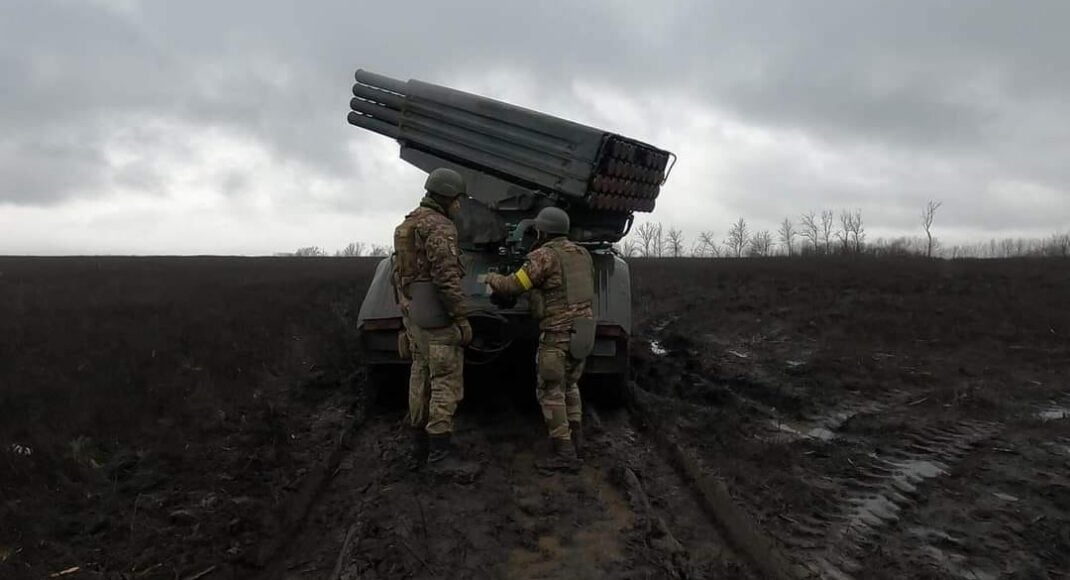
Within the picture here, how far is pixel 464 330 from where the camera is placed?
5.32 meters

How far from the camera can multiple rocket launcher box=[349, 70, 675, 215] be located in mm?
6132

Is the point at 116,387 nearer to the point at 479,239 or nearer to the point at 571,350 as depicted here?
the point at 479,239

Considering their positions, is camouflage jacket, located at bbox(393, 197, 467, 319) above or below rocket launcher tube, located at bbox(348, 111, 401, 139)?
below

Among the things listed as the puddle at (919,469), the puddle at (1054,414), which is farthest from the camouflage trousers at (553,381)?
the puddle at (1054,414)

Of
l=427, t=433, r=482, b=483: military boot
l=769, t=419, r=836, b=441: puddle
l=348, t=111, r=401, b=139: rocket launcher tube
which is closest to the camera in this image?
l=427, t=433, r=482, b=483: military boot

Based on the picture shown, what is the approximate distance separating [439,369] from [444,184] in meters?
1.27

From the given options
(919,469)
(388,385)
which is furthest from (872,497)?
(388,385)

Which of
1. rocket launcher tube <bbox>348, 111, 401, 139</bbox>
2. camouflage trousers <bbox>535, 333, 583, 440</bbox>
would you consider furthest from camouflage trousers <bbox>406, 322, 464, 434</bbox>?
rocket launcher tube <bbox>348, 111, 401, 139</bbox>

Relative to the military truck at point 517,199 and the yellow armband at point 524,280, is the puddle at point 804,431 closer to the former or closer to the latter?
the military truck at point 517,199

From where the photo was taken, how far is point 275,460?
5383 millimetres

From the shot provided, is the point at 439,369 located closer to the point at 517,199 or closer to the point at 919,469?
the point at 517,199

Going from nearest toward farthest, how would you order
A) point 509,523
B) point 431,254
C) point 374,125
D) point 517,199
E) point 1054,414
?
point 509,523 → point 431,254 → point 517,199 → point 1054,414 → point 374,125

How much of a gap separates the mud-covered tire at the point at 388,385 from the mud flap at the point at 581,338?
1.64 m

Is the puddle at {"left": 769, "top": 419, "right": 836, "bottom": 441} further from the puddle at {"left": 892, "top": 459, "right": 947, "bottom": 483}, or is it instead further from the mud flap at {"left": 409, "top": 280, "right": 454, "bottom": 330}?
the mud flap at {"left": 409, "top": 280, "right": 454, "bottom": 330}
